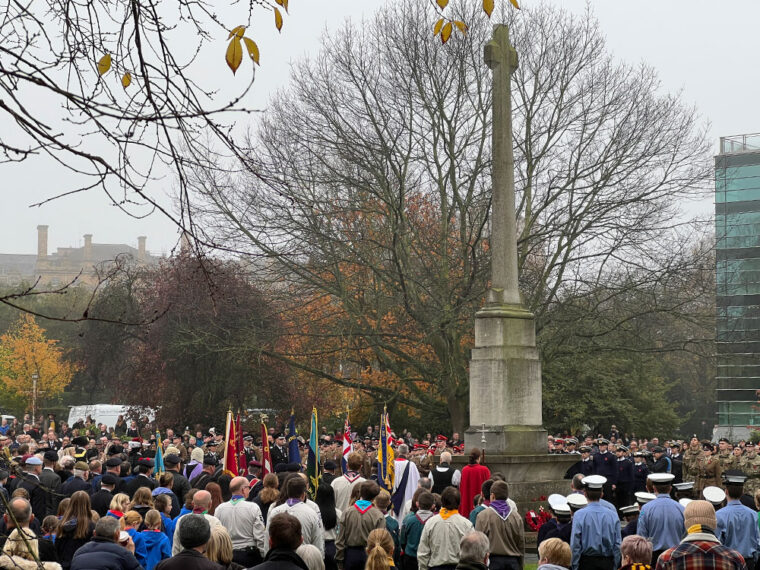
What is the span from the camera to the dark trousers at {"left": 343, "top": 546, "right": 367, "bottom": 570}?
10.5 m

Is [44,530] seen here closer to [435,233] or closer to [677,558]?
[677,558]

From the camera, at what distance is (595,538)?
380 inches

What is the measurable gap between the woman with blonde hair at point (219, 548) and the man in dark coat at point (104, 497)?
3393mm

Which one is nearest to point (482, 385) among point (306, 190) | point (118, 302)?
point (306, 190)

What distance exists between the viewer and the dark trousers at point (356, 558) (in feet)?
34.3

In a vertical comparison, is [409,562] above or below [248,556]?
below

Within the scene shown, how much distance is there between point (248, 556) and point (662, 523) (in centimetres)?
411

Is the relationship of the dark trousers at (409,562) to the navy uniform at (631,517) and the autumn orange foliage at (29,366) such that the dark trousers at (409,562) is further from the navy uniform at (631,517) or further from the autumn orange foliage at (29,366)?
the autumn orange foliage at (29,366)

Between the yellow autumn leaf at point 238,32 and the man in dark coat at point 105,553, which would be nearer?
the yellow autumn leaf at point 238,32

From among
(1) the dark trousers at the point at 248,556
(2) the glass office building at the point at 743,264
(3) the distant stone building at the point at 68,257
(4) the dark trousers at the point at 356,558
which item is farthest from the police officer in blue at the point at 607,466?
(3) the distant stone building at the point at 68,257

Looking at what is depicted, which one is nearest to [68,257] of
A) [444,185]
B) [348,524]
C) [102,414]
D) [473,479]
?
[102,414]

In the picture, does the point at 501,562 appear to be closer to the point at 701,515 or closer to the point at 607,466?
the point at 701,515

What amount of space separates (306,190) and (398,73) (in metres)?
4.25

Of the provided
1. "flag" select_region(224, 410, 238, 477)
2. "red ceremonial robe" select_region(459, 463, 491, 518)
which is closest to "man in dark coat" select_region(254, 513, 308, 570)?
"flag" select_region(224, 410, 238, 477)
